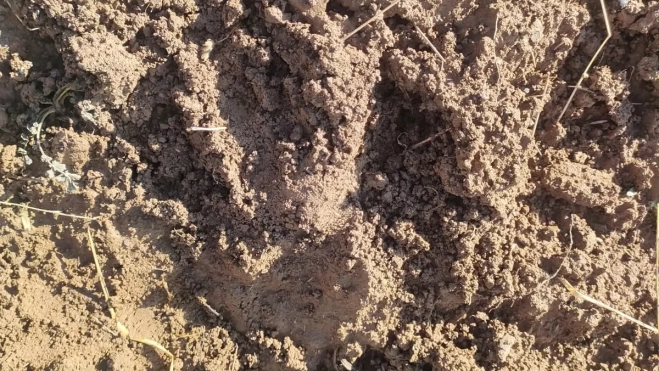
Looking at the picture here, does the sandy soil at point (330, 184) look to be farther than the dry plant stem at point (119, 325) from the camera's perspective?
No

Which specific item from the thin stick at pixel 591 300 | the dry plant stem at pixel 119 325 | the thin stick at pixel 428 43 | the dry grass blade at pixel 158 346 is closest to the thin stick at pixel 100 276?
the dry plant stem at pixel 119 325

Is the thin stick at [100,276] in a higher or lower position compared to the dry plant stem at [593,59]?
lower

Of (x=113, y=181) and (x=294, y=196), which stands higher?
(x=294, y=196)

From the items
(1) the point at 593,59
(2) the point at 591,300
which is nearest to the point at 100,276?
(2) the point at 591,300

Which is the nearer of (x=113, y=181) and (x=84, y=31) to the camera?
(x=84, y=31)

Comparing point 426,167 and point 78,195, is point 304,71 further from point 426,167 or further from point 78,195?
point 78,195

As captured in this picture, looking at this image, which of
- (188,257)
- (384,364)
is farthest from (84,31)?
(384,364)

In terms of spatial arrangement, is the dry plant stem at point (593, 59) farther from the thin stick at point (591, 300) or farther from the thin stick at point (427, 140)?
the thin stick at point (591, 300)

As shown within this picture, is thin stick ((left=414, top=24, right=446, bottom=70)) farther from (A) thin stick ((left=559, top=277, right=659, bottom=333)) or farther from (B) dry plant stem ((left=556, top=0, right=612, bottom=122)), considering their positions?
(A) thin stick ((left=559, top=277, right=659, bottom=333))

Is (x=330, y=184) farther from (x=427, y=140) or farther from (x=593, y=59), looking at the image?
(x=593, y=59)
